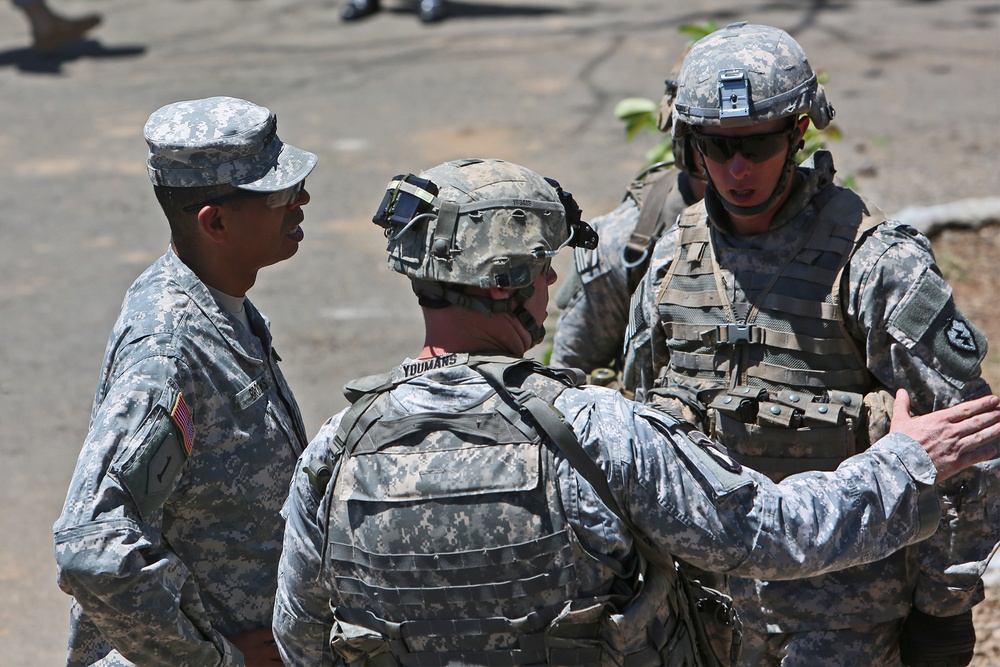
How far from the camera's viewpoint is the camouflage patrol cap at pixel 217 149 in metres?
2.89

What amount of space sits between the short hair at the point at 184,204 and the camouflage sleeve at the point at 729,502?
116cm

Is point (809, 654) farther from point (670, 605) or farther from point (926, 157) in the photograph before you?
→ point (926, 157)

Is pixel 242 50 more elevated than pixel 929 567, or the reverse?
pixel 929 567

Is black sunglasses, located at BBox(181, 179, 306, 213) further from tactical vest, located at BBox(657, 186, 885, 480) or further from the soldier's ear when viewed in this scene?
tactical vest, located at BBox(657, 186, 885, 480)

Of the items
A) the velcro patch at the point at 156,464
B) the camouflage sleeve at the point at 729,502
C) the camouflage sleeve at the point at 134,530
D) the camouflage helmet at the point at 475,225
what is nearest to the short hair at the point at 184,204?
the camouflage sleeve at the point at 134,530

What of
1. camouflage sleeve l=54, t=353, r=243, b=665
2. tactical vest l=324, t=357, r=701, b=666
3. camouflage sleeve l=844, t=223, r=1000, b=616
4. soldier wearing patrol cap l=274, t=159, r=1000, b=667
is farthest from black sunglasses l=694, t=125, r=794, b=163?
camouflage sleeve l=54, t=353, r=243, b=665

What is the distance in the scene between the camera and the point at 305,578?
2.39m

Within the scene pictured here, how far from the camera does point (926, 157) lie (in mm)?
9398

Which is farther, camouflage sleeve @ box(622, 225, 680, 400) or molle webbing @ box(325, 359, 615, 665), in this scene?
camouflage sleeve @ box(622, 225, 680, 400)

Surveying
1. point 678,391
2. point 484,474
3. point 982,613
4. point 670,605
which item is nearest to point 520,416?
point 484,474

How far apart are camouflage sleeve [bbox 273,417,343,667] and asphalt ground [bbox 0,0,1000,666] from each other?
2.93 metres

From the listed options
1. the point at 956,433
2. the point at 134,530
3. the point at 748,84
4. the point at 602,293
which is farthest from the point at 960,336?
the point at 134,530

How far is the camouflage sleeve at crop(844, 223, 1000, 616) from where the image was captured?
2943 mm

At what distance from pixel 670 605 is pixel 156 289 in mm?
1464
